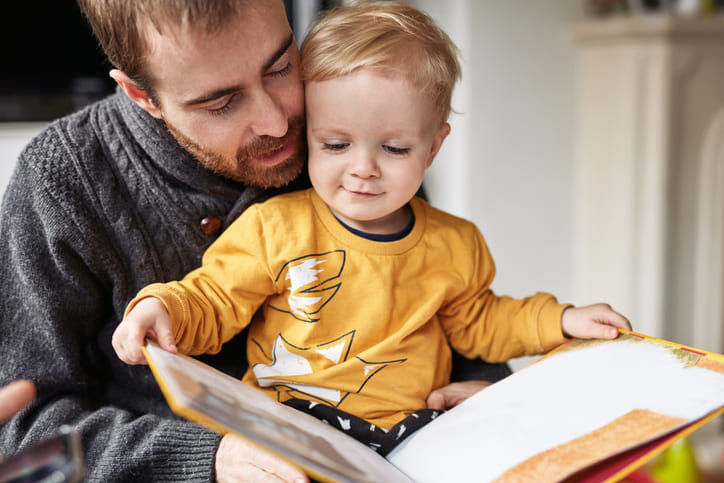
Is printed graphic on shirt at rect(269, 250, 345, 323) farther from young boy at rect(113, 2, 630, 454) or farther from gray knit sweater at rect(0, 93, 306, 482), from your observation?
gray knit sweater at rect(0, 93, 306, 482)

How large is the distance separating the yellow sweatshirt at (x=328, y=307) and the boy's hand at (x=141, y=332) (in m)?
0.09

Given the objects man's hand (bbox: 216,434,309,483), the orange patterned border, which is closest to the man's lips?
man's hand (bbox: 216,434,309,483)

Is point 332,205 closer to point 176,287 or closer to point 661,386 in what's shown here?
point 176,287

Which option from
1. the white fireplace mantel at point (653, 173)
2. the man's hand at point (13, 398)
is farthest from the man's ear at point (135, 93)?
the white fireplace mantel at point (653, 173)

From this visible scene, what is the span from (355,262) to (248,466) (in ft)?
0.90

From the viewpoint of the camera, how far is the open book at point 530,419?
0.56 m

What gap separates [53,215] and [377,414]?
0.46 metres

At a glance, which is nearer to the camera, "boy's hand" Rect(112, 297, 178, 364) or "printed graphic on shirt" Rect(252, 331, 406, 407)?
"boy's hand" Rect(112, 297, 178, 364)

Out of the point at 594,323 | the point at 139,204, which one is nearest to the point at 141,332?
the point at 139,204

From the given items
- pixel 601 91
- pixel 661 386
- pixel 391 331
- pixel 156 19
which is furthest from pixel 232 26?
pixel 601 91

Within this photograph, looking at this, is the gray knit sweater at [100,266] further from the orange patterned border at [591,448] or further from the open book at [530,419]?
the orange patterned border at [591,448]

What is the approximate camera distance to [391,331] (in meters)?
0.86

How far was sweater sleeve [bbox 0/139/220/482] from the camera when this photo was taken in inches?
30.5

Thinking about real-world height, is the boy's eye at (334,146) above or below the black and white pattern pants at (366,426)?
above
